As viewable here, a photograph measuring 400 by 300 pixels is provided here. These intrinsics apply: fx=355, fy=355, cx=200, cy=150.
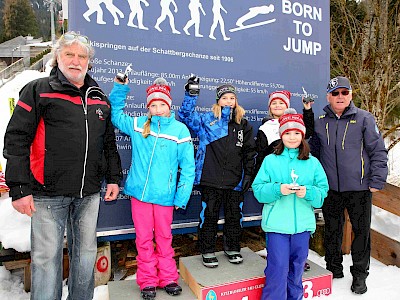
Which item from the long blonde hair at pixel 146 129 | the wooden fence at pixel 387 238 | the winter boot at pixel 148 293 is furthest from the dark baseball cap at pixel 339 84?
the winter boot at pixel 148 293

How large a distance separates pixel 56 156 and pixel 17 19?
60.2 m

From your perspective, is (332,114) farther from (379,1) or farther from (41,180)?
(379,1)

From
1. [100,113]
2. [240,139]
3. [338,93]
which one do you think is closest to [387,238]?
[338,93]

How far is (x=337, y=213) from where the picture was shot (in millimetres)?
3764

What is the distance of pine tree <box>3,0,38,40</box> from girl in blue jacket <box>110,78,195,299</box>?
58.4 m

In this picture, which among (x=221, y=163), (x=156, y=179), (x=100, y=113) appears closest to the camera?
(x=100, y=113)

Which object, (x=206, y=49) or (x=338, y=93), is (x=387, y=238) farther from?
(x=206, y=49)

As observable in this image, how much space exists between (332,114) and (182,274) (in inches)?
90.0

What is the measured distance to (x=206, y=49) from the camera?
13.3 feet

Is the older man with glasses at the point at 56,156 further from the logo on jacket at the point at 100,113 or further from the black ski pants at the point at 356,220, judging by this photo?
the black ski pants at the point at 356,220

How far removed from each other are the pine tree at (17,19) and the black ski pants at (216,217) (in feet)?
192

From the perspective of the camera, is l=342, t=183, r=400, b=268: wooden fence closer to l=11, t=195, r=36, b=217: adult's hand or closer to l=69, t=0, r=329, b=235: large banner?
l=69, t=0, r=329, b=235: large banner

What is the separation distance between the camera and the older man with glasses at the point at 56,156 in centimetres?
243

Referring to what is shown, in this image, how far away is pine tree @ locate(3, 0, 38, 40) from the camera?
170 ft
